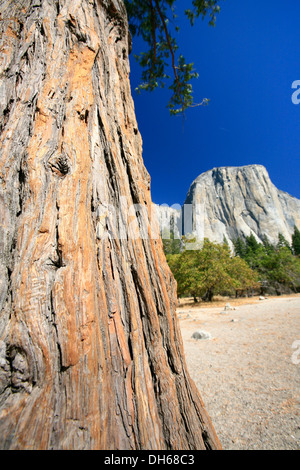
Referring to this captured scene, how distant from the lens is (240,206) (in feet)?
196

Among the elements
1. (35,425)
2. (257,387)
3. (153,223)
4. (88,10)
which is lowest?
(257,387)

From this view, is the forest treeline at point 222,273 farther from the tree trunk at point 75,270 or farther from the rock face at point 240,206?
the rock face at point 240,206

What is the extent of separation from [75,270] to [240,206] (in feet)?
218

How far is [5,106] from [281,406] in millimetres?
3869

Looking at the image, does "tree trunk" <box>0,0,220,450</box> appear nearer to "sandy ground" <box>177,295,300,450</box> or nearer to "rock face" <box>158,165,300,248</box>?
"sandy ground" <box>177,295,300,450</box>

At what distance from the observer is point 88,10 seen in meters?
1.96

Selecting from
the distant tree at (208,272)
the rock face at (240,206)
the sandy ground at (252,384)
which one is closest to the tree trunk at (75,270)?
the sandy ground at (252,384)

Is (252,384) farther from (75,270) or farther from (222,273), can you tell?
(222,273)

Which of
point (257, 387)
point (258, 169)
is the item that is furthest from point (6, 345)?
point (258, 169)

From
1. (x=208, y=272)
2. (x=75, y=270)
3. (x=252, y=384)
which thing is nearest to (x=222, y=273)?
(x=208, y=272)

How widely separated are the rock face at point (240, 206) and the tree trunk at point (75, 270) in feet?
170

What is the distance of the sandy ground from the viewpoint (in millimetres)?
1716

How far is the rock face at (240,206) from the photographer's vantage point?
183 ft

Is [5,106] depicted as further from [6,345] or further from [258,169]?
[258,169]
